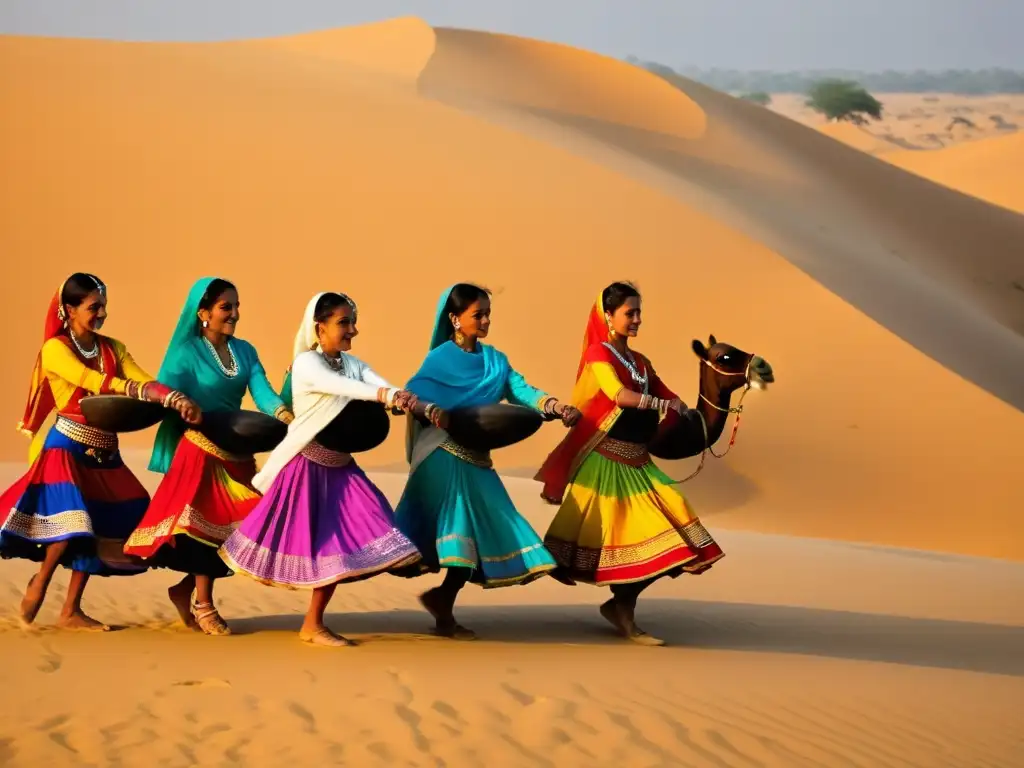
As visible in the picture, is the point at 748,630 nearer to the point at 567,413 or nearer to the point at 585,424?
the point at 585,424

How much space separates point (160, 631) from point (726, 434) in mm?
12238

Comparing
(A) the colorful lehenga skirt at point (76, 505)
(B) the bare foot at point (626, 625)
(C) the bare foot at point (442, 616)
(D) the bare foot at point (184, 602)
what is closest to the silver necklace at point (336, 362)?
(A) the colorful lehenga skirt at point (76, 505)

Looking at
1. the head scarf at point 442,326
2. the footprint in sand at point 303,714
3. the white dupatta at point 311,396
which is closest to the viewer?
the footprint in sand at point 303,714

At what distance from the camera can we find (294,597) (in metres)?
11.7

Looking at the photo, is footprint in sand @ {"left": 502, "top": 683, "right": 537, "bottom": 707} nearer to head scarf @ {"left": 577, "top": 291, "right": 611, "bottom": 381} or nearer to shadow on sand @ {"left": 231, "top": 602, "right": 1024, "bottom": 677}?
shadow on sand @ {"left": 231, "top": 602, "right": 1024, "bottom": 677}

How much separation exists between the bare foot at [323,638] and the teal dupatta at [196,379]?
1284 mm

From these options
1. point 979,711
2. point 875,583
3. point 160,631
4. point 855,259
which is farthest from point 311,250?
point 979,711

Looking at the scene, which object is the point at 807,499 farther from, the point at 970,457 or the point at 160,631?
the point at 160,631

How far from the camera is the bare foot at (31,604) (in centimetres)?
923

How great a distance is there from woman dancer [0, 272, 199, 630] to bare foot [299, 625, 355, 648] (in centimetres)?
121

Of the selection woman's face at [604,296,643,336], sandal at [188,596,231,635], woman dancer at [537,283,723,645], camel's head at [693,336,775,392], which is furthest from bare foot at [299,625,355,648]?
camel's head at [693,336,775,392]

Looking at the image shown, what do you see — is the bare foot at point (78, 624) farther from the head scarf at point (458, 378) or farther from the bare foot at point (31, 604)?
the head scarf at point (458, 378)

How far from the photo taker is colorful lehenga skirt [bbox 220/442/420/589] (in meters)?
8.50

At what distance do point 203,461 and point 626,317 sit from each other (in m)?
2.60
